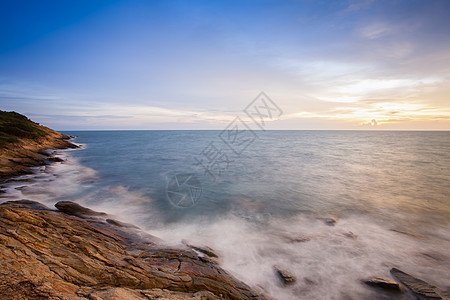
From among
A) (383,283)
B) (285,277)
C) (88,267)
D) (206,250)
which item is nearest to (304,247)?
(285,277)

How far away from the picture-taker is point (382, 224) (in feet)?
32.7

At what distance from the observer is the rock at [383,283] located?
18.2 feet

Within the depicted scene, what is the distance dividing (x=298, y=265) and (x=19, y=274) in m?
6.90

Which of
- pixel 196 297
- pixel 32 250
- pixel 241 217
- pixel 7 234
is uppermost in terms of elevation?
pixel 7 234

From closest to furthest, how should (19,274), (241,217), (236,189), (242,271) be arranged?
(19,274), (242,271), (241,217), (236,189)

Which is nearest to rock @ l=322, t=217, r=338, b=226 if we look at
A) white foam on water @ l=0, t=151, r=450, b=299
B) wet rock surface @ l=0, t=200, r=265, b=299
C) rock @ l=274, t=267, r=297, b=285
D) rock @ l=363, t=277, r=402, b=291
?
white foam on water @ l=0, t=151, r=450, b=299

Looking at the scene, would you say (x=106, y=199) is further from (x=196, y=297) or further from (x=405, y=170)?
(x=405, y=170)

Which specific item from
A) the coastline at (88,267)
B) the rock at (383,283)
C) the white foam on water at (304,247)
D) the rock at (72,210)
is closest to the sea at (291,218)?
the white foam on water at (304,247)

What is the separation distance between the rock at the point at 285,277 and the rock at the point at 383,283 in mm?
2216

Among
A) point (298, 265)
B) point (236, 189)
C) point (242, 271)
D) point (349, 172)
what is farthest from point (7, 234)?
point (349, 172)

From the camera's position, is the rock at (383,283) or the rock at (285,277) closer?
the rock at (383,283)

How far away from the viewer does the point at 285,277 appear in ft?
19.2

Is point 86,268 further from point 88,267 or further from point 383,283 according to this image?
point 383,283

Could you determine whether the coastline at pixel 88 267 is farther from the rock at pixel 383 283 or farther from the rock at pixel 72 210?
the rock at pixel 383 283
